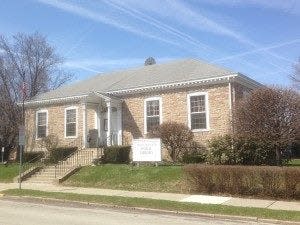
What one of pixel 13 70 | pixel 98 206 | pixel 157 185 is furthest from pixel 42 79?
pixel 98 206

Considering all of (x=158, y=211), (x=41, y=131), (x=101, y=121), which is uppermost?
(x=101, y=121)

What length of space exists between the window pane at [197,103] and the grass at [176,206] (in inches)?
429

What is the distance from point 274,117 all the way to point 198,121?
7149 millimetres

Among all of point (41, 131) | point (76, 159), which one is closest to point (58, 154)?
point (76, 159)

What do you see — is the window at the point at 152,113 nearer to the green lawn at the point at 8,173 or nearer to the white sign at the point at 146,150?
the white sign at the point at 146,150

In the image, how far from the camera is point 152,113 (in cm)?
2759

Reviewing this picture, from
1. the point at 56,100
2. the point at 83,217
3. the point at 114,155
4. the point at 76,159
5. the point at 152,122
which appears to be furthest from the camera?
the point at 56,100

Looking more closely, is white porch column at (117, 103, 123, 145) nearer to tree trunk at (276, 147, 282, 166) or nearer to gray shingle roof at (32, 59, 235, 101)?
gray shingle roof at (32, 59, 235, 101)

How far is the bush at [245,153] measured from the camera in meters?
19.6

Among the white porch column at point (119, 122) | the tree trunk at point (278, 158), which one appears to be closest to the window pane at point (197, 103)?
the white porch column at point (119, 122)

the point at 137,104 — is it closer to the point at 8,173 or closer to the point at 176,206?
the point at 8,173

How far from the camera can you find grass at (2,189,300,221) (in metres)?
12.2

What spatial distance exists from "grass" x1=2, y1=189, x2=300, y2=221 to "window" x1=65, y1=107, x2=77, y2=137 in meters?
13.1

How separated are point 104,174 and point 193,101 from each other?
24.6ft
